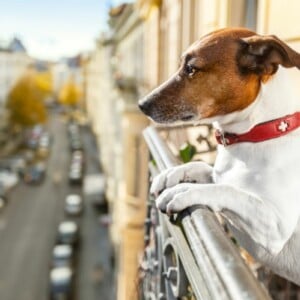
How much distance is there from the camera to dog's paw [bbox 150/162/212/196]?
180 cm

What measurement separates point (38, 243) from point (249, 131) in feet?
51.4

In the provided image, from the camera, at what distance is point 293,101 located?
1.61m

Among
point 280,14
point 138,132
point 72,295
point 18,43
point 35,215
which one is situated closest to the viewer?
point 280,14

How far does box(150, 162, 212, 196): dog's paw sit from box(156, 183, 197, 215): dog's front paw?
0.18 m

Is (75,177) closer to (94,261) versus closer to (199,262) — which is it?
(94,261)

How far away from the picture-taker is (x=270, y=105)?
1571 mm

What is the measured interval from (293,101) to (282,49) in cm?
23

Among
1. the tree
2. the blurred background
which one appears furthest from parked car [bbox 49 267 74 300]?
the tree

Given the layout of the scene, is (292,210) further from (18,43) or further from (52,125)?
(18,43)

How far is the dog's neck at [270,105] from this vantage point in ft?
5.16

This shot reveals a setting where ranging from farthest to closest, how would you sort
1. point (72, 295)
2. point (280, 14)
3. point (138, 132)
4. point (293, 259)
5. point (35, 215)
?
point (35, 215) < point (72, 295) < point (138, 132) < point (280, 14) < point (293, 259)

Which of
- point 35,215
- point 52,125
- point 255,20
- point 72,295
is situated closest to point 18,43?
point 52,125

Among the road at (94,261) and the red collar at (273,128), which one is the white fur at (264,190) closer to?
the red collar at (273,128)

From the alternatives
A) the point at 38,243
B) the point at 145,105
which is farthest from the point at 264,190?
the point at 38,243
